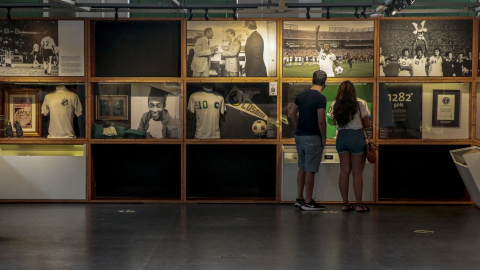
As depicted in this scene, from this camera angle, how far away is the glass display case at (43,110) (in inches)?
365

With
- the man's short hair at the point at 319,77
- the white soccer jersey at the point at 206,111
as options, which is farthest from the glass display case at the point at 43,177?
the man's short hair at the point at 319,77

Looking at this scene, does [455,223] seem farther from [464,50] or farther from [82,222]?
[82,222]

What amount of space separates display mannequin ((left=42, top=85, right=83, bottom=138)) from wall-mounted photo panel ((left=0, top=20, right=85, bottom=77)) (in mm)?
303

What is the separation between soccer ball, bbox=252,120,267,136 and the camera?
9.20m

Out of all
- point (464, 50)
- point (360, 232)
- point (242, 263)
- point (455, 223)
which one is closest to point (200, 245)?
point (242, 263)

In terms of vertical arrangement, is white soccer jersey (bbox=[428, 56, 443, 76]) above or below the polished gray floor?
above

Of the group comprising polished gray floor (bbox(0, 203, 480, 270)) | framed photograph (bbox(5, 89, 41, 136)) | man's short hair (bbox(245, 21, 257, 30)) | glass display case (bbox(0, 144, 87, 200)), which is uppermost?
man's short hair (bbox(245, 21, 257, 30))

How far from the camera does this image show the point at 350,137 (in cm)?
823

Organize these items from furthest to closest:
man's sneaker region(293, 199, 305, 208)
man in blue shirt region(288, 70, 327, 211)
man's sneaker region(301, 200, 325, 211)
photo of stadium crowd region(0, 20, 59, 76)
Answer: photo of stadium crowd region(0, 20, 59, 76) → man's sneaker region(293, 199, 305, 208) → man's sneaker region(301, 200, 325, 211) → man in blue shirt region(288, 70, 327, 211)

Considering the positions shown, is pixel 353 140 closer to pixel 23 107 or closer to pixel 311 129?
pixel 311 129

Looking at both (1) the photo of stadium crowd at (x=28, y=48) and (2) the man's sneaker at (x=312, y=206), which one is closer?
(2) the man's sneaker at (x=312, y=206)

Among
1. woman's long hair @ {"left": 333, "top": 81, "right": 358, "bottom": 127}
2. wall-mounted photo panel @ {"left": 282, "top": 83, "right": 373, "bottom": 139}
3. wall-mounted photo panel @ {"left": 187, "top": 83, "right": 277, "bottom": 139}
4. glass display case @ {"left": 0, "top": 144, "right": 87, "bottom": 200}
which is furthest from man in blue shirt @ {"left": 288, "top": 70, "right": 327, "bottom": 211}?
glass display case @ {"left": 0, "top": 144, "right": 87, "bottom": 200}

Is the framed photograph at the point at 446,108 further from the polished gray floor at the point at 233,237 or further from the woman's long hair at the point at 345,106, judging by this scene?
the woman's long hair at the point at 345,106

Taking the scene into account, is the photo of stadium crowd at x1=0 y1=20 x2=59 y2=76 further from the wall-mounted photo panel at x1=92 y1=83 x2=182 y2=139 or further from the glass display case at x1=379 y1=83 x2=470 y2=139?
the glass display case at x1=379 y1=83 x2=470 y2=139
